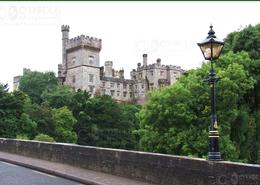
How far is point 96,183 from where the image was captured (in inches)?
482

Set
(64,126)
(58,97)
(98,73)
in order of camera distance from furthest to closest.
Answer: (98,73) → (58,97) → (64,126)

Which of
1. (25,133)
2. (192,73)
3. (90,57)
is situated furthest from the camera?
(90,57)

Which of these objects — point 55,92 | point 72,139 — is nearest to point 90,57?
point 55,92

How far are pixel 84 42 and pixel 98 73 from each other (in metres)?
9.29

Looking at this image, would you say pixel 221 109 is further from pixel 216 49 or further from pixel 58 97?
pixel 58 97

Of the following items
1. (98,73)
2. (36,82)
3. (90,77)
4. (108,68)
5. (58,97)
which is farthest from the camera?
(108,68)

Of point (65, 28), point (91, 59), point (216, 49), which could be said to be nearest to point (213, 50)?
point (216, 49)

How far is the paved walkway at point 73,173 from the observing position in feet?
40.9

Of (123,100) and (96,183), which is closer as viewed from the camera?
(96,183)

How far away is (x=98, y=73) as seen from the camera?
349ft

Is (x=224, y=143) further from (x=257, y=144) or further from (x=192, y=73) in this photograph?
(x=192, y=73)

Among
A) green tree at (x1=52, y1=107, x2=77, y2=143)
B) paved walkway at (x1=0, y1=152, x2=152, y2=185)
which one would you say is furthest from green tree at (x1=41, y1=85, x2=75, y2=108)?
paved walkway at (x1=0, y1=152, x2=152, y2=185)

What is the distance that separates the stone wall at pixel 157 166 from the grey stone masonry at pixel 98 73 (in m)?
84.7

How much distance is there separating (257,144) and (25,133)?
94.3ft
